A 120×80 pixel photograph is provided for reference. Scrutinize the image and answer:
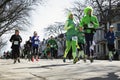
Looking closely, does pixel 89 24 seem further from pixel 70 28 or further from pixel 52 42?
pixel 52 42

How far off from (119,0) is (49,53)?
74.1 feet

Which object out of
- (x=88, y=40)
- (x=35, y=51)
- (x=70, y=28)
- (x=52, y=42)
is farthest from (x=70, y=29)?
(x=52, y=42)

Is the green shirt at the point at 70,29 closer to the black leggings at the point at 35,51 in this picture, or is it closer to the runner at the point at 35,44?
the runner at the point at 35,44

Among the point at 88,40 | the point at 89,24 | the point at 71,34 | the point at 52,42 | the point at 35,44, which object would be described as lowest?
the point at 88,40

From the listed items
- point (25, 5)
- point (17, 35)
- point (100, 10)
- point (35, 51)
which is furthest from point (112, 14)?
point (17, 35)

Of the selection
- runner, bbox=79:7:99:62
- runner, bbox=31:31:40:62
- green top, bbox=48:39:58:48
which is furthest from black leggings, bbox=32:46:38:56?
runner, bbox=79:7:99:62

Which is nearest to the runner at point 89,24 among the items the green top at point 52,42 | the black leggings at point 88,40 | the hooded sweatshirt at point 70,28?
the black leggings at point 88,40

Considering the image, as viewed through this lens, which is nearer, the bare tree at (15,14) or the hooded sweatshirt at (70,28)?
the hooded sweatshirt at (70,28)

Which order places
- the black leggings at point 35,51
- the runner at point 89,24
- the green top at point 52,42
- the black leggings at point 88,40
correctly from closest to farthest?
the runner at point 89,24 → the black leggings at point 88,40 → the black leggings at point 35,51 → the green top at point 52,42

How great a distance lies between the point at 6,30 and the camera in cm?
6016

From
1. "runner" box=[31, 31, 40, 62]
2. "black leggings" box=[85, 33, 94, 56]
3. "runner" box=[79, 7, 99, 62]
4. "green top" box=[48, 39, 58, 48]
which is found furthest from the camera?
"green top" box=[48, 39, 58, 48]

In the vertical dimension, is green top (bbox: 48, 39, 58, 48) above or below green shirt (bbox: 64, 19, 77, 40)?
above

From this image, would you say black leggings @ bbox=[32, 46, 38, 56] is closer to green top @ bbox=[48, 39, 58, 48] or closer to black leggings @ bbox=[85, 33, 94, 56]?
green top @ bbox=[48, 39, 58, 48]

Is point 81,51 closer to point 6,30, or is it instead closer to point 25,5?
point 25,5
